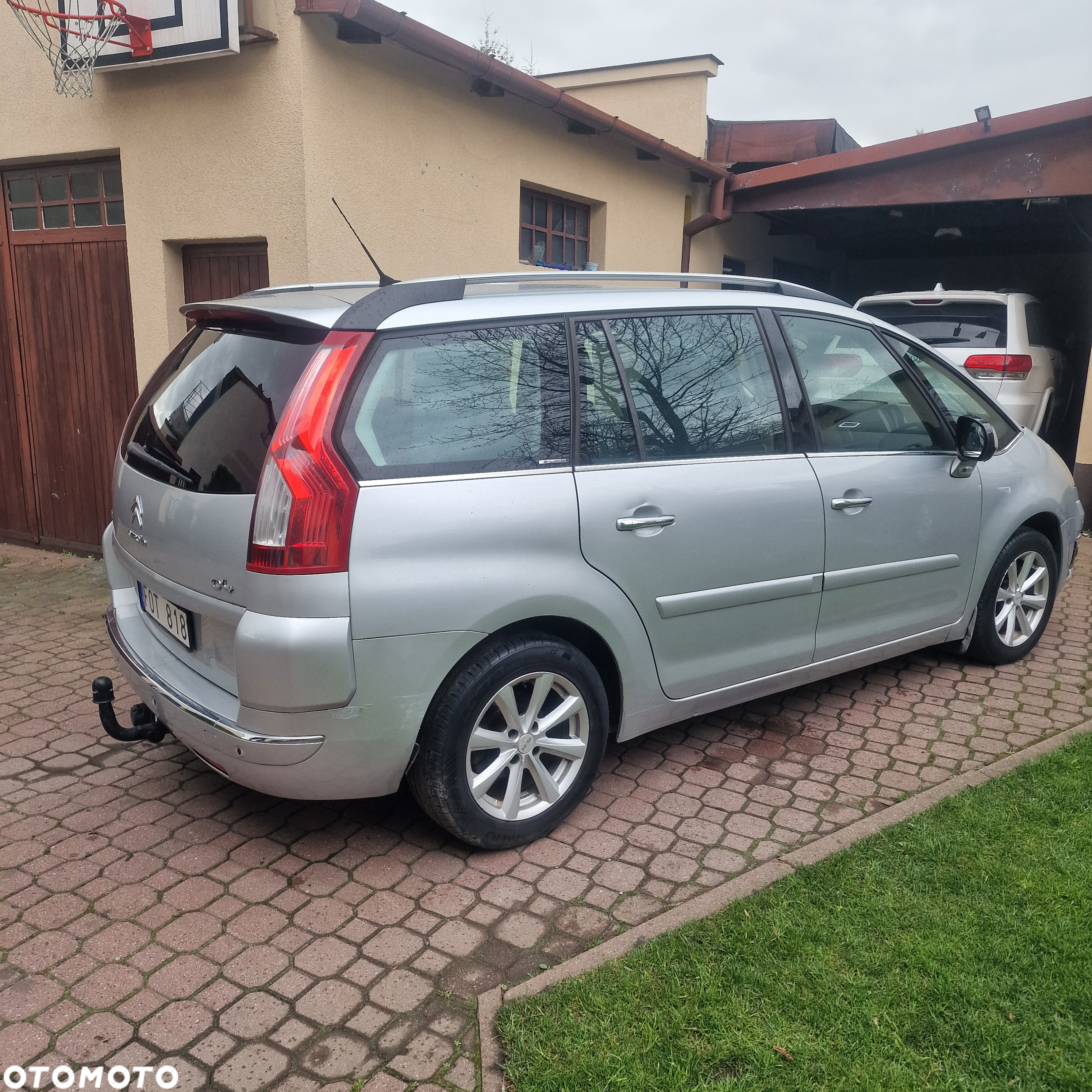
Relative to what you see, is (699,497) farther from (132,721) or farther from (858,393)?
(132,721)

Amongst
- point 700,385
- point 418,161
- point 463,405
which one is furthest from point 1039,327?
point 463,405

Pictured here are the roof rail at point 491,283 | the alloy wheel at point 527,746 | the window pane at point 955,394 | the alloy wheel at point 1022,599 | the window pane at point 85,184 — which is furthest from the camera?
the window pane at point 85,184

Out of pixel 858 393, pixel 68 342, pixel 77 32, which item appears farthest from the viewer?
pixel 68 342

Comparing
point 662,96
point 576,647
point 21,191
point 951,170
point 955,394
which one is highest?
point 662,96

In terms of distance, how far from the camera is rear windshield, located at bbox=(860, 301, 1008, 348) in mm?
8844

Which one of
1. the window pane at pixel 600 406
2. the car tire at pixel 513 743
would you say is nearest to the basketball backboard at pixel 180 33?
the window pane at pixel 600 406

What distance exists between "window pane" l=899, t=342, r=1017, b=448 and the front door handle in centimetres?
172

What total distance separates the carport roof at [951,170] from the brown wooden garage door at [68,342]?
20.7ft

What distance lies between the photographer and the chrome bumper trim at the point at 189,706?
272 cm

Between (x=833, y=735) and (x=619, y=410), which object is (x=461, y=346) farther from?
(x=833, y=735)

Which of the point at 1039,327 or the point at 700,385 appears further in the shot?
the point at 1039,327

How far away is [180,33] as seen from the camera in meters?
5.72

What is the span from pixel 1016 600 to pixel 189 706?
13.3 ft

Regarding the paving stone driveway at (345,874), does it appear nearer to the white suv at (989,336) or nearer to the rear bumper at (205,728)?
the rear bumper at (205,728)
